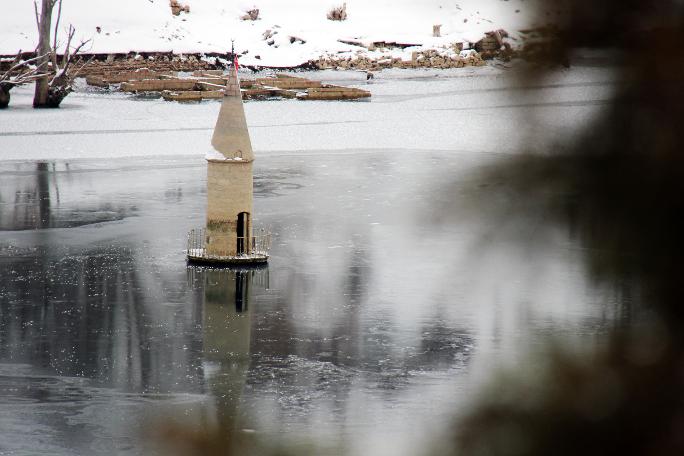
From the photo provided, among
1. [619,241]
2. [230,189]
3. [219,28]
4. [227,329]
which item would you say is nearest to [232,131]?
[230,189]

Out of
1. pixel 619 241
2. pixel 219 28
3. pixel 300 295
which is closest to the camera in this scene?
pixel 619 241

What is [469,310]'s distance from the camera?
22.4 meters

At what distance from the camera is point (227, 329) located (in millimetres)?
21484

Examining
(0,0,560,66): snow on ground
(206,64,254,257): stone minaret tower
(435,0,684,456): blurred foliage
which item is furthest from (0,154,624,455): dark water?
(0,0,560,66): snow on ground

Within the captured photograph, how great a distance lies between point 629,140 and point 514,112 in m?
0.15

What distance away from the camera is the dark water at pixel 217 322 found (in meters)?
15.8

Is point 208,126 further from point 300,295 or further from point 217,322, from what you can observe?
point 217,322

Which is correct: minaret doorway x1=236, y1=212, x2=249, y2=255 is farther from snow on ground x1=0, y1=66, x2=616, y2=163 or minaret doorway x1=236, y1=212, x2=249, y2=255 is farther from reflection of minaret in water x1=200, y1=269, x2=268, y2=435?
snow on ground x1=0, y1=66, x2=616, y2=163

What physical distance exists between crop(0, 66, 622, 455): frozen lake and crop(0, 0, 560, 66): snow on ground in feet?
168

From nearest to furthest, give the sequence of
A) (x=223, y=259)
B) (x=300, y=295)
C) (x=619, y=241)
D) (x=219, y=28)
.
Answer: (x=619, y=241) < (x=300, y=295) < (x=223, y=259) < (x=219, y=28)

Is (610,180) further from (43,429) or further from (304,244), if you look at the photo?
(304,244)

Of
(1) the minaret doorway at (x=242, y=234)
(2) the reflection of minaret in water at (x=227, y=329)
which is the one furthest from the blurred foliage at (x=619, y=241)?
(1) the minaret doorway at (x=242, y=234)

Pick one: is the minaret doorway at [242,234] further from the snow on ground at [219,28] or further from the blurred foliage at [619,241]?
the snow on ground at [219,28]

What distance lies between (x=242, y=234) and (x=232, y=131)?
8.57 ft
